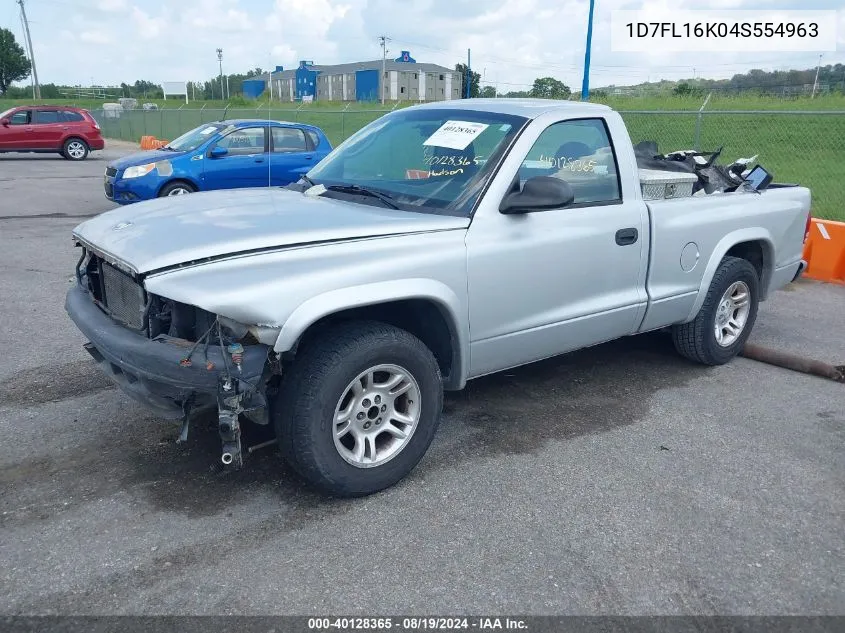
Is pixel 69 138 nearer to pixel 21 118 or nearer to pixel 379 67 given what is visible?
pixel 21 118

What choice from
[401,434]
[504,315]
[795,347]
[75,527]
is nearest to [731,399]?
[795,347]

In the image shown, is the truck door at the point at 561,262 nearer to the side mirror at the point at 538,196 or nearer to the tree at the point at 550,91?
the side mirror at the point at 538,196

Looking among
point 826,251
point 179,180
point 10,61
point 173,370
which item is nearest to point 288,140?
point 179,180

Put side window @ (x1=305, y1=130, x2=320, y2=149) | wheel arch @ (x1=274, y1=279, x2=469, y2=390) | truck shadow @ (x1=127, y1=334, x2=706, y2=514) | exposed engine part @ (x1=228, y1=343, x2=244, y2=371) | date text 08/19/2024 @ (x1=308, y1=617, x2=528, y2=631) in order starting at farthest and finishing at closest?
side window @ (x1=305, y1=130, x2=320, y2=149) → truck shadow @ (x1=127, y1=334, x2=706, y2=514) → wheel arch @ (x1=274, y1=279, x2=469, y2=390) → exposed engine part @ (x1=228, y1=343, x2=244, y2=371) → date text 08/19/2024 @ (x1=308, y1=617, x2=528, y2=631)

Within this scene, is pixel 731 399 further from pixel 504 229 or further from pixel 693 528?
pixel 504 229

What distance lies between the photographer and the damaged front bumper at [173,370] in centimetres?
299

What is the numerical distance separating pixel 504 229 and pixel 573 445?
1.28 metres

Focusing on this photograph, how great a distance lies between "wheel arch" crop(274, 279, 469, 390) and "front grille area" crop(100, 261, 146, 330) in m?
0.70

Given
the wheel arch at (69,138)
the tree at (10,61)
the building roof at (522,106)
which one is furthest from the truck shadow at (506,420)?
the tree at (10,61)

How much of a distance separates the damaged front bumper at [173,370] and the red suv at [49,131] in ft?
74.6

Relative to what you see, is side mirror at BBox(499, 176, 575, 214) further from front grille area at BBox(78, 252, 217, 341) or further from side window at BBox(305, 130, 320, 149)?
side window at BBox(305, 130, 320, 149)

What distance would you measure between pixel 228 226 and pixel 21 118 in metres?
23.2

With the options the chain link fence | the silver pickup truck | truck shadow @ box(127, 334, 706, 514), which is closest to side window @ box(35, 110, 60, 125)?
the chain link fence

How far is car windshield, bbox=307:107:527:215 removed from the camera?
3.92 metres
